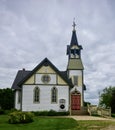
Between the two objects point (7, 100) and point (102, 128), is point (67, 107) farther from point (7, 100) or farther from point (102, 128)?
point (7, 100)

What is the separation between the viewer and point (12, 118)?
29.4 meters

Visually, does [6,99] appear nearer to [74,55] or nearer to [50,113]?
[74,55]

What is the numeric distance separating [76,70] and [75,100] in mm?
4827

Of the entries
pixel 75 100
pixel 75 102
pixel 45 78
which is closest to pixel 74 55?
pixel 75 100

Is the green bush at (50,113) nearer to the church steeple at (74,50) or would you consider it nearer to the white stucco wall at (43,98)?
the white stucco wall at (43,98)

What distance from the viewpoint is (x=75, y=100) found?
165 ft

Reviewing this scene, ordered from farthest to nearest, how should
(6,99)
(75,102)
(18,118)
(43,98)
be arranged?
(6,99), (75,102), (43,98), (18,118)

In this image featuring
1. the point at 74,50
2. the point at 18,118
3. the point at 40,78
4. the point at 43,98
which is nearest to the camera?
the point at 18,118

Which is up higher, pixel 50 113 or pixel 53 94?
pixel 53 94

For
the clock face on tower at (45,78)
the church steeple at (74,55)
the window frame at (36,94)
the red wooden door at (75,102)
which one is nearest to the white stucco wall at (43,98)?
the window frame at (36,94)

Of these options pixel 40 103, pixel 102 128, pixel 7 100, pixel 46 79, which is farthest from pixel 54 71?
pixel 7 100

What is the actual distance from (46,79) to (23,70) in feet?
30.4

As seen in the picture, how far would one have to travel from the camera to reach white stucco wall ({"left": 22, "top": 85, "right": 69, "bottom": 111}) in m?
45.9

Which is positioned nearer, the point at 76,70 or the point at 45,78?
the point at 45,78
